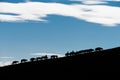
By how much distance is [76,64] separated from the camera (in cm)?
3384

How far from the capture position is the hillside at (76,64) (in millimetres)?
28508

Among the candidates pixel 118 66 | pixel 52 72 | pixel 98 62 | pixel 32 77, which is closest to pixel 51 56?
pixel 52 72

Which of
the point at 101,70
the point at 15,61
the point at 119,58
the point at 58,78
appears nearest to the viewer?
the point at 119,58

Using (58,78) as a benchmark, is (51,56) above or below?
above

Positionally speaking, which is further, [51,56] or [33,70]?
[33,70]

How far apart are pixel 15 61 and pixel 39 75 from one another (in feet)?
33.2

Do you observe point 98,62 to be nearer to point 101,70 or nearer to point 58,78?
point 101,70

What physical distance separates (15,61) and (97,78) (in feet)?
78.1

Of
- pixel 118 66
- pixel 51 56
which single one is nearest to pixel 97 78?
pixel 118 66

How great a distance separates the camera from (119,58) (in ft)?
90.1

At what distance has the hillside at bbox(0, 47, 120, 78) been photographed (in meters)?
28.5

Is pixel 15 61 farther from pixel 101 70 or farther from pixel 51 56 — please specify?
pixel 101 70

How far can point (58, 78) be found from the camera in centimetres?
3741

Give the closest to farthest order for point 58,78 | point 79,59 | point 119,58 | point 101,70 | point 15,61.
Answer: point 119,58 < point 101,70 < point 79,59 < point 58,78 < point 15,61
